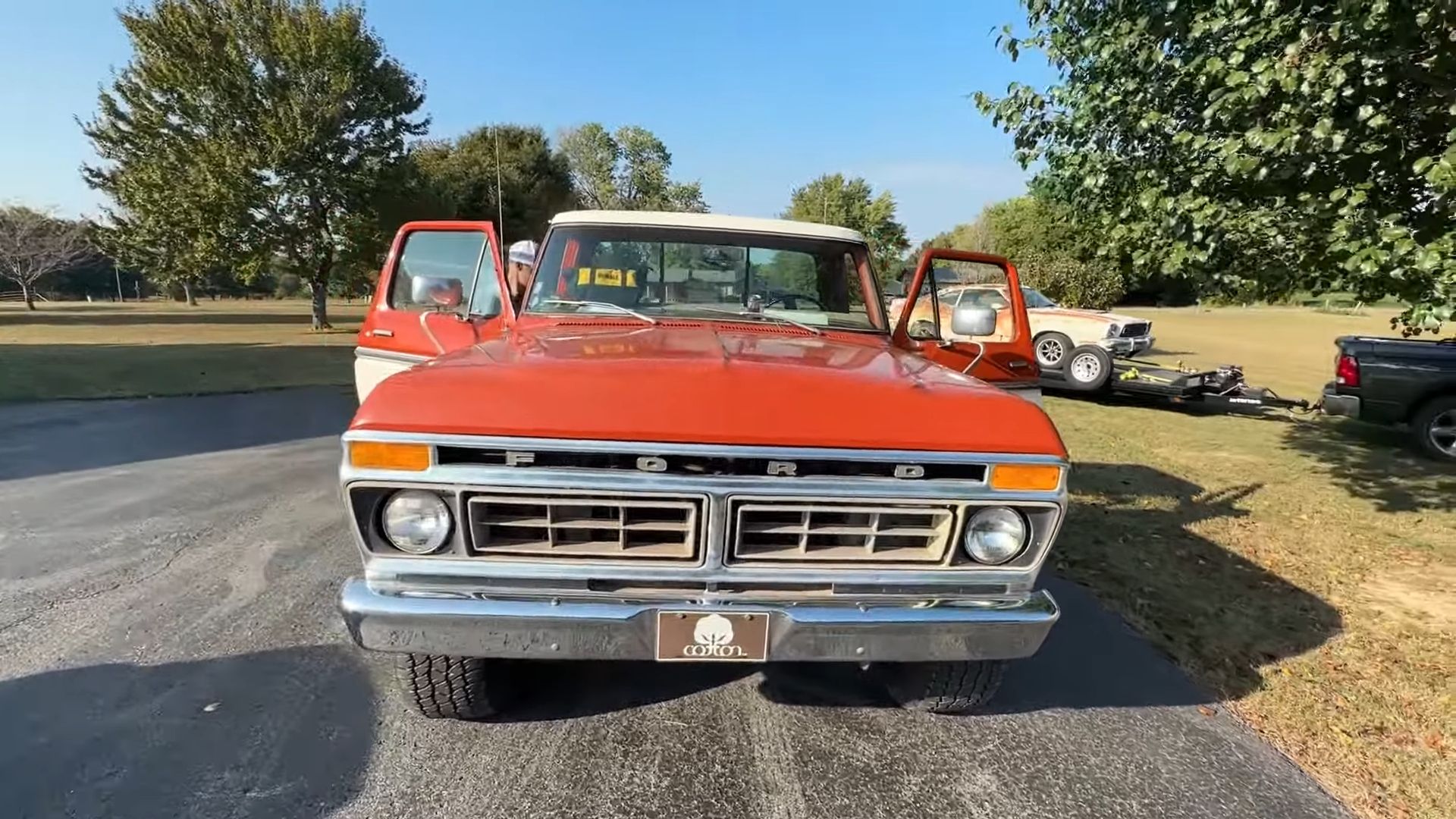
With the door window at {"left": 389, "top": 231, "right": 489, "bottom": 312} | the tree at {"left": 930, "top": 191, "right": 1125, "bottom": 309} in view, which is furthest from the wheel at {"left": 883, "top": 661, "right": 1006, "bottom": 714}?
the tree at {"left": 930, "top": 191, "right": 1125, "bottom": 309}

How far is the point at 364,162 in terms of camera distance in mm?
21734

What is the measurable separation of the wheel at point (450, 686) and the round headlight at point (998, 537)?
1.65 meters

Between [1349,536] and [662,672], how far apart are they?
16.8ft

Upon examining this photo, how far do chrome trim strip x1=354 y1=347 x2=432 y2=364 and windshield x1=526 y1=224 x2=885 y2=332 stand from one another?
73 cm

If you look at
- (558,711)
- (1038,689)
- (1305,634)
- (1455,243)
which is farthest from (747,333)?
(1455,243)

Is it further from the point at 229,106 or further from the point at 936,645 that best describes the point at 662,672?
the point at 229,106

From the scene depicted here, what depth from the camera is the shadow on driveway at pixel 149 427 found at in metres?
6.74

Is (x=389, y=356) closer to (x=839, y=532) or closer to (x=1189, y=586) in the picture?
(x=839, y=532)

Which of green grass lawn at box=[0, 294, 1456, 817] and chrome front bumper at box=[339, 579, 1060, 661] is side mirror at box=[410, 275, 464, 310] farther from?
green grass lawn at box=[0, 294, 1456, 817]

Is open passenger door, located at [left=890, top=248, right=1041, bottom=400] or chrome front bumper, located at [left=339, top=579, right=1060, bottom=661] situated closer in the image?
chrome front bumper, located at [left=339, top=579, right=1060, bottom=661]

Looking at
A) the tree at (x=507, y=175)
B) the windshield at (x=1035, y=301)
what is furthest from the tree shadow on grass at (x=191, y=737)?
the tree at (x=507, y=175)

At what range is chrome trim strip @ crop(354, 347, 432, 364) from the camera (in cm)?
383

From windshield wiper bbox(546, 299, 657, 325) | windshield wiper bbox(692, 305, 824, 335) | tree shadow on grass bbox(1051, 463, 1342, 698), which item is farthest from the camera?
tree shadow on grass bbox(1051, 463, 1342, 698)

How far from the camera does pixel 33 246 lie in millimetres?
35906
